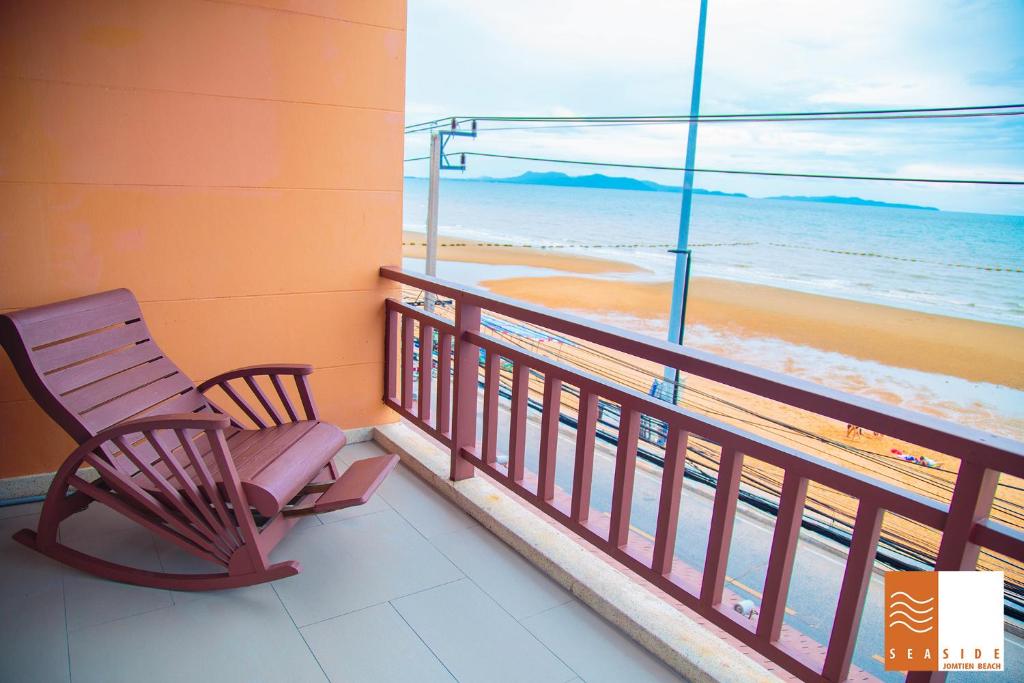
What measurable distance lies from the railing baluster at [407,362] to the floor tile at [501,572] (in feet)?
3.31

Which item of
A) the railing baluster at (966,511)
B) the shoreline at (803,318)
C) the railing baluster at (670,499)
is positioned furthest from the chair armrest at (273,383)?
the shoreline at (803,318)

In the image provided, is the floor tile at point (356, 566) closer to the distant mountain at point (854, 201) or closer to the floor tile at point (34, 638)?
the floor tile at point (34, 638)

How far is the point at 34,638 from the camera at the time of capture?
1992 millimetres

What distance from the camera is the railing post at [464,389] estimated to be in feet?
9.47

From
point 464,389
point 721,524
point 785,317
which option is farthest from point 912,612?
point 785,317

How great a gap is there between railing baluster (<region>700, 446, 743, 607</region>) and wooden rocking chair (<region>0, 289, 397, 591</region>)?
1186 millimetres

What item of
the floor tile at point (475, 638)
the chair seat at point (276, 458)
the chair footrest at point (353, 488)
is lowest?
the floor tile at point (475, 638)

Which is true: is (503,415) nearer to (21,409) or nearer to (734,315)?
(21,409)

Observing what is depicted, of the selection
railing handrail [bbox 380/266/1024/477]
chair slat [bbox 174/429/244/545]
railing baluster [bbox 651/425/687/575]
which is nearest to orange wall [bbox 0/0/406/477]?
chair slat [bbox 174/429/244/545]

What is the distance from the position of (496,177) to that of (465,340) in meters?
20.9

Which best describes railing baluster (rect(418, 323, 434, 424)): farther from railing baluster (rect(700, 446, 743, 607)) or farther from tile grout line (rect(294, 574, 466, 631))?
railing baluster (rect(700, 446, 743, 607))

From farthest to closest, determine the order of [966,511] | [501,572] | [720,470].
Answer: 1. [501,572]
2. [720,470]
3. [966,511]

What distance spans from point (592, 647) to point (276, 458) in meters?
1.29

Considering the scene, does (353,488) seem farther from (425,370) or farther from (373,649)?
(425,370)
